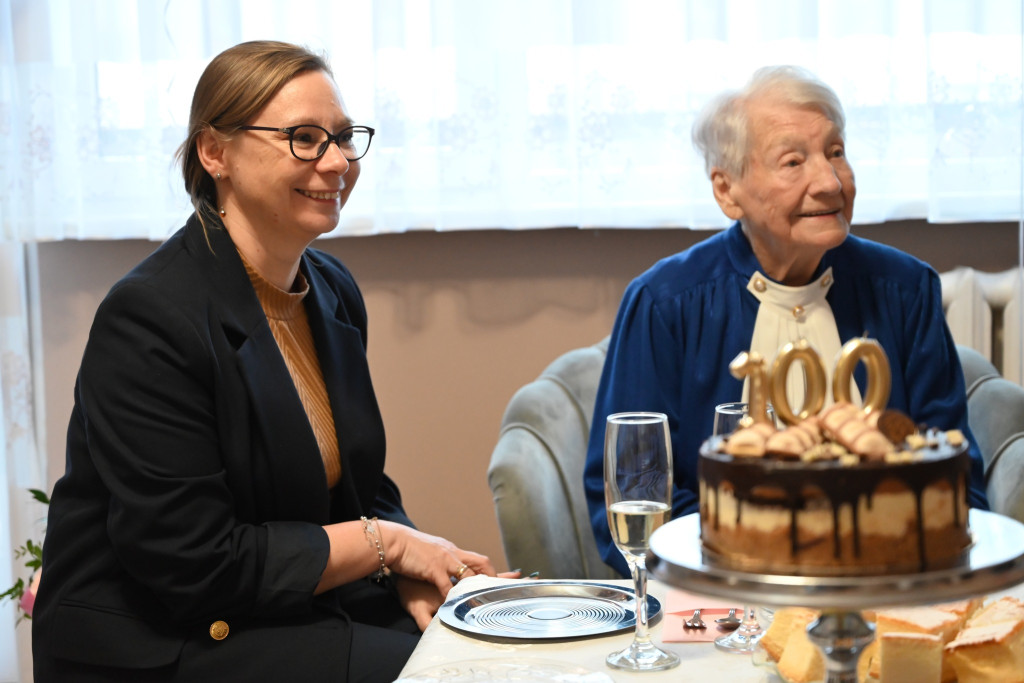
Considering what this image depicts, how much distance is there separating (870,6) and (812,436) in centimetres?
204

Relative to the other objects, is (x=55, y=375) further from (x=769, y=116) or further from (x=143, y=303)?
(x=769, y=116)

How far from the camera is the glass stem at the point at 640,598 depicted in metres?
1.04

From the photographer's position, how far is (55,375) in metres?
2.86

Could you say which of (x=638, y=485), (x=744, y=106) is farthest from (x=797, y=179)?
(x=638, y=485)

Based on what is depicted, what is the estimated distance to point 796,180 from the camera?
1.85 metres

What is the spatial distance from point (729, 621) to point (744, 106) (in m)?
1.05

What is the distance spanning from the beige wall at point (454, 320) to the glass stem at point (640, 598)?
1728 mm

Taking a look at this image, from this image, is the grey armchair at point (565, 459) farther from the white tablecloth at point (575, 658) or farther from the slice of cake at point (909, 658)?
the slice of cake at point (909, 658)

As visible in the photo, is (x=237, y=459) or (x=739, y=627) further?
(x=237, y=459)

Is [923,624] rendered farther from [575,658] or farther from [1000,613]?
[575,658]

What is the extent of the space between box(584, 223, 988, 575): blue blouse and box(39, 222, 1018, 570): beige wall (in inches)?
28.8

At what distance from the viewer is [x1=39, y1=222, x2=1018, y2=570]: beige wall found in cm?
274

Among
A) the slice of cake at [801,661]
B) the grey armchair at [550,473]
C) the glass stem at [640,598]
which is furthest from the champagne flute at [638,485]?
the grey armchair at [550,473]

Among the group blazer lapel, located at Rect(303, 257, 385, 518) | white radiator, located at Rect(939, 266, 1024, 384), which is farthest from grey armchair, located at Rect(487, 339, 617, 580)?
white radiator, located at Rect(939, 266, 1024, 384)
